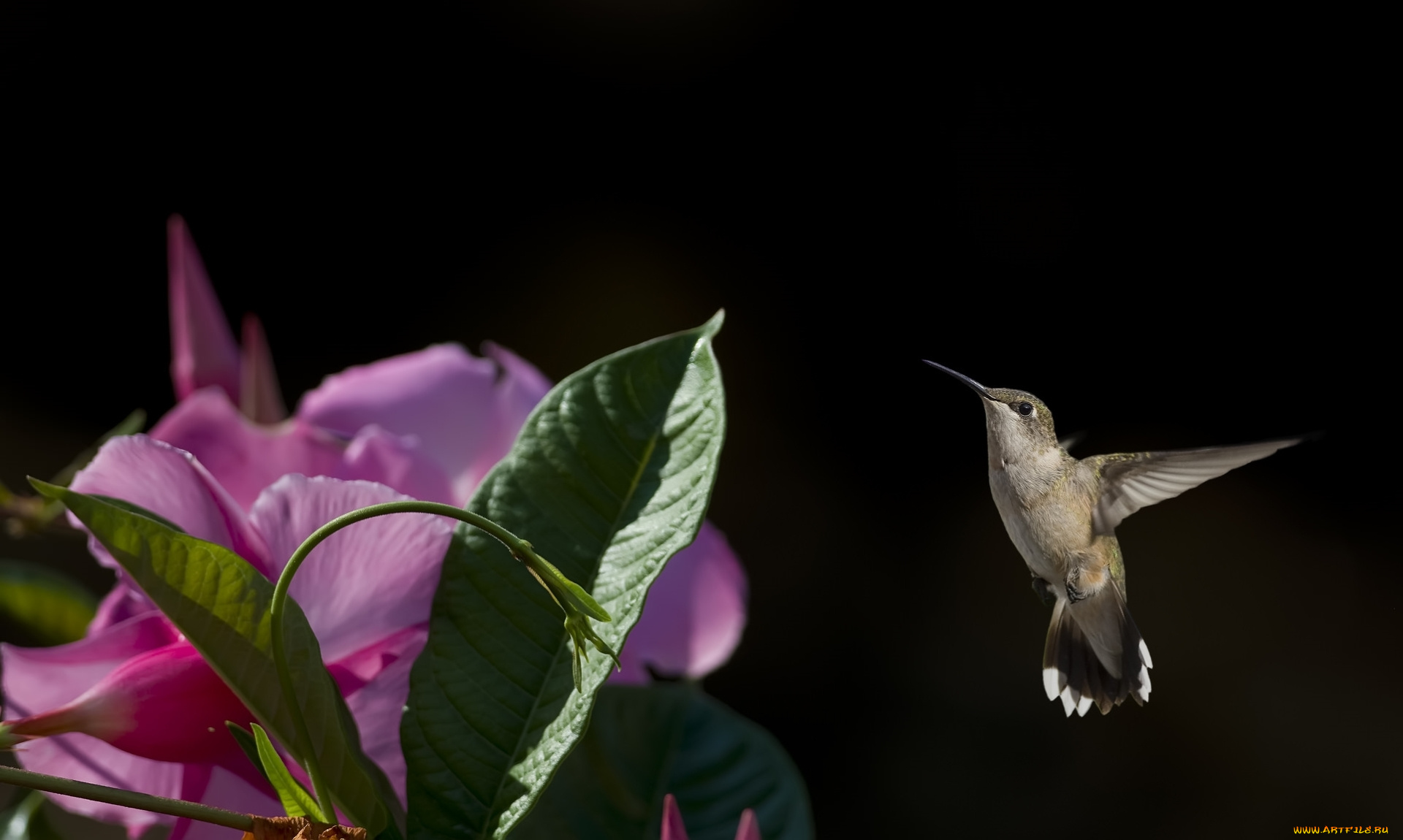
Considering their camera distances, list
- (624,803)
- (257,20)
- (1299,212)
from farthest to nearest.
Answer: (257,20) < (1299,212) < (624,803)

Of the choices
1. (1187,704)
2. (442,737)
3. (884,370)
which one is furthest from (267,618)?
(1187,704)

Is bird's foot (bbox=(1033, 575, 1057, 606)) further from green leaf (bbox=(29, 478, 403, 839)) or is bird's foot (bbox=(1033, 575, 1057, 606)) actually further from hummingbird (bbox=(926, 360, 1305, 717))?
green leaf (bbox=(29, 478, 403, 839))

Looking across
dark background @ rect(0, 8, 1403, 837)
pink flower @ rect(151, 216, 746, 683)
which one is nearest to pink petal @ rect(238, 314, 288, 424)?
pink flower @ rect(151, 216, 746, 683)

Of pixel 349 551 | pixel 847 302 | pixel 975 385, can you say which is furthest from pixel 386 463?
pixel 847 302

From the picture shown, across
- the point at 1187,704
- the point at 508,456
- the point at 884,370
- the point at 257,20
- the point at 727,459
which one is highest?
the point at 257,20

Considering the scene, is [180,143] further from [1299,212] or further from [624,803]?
[624,803]
